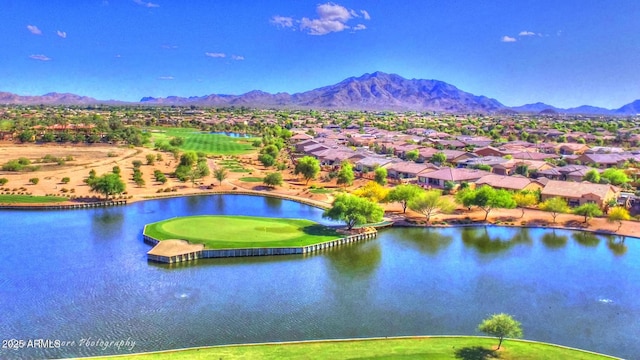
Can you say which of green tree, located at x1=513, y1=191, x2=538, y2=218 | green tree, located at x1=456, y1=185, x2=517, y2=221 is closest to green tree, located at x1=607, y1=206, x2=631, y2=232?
green tree, located at x1=513, y1=191, x2=538, y2=218

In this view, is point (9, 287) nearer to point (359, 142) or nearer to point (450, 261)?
point (450, 261)

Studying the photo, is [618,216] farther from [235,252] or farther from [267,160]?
[267,160]

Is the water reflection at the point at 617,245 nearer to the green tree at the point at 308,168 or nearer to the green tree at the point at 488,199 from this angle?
the green tree at the point at 488,199

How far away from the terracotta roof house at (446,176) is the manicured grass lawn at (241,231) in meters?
33.9

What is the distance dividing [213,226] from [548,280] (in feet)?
118

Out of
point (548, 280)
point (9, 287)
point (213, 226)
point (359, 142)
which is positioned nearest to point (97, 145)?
point (359, 142)

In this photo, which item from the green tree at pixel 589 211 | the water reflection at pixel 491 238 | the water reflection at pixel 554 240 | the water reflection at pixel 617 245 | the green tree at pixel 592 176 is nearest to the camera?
the water reflection at pixel 617 245

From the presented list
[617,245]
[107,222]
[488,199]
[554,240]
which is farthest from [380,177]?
[107,222]

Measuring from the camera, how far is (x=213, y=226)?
5556 cm

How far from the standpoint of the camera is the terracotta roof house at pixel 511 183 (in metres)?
74.9

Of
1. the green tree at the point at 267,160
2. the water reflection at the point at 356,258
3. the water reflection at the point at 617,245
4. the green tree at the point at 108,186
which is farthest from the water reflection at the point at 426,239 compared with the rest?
the green tree at the point at 267,160

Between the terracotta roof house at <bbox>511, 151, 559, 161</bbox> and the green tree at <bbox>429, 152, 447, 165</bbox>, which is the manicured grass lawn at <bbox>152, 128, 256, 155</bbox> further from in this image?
the terracotta roof house at <bbox>511, 151, 559, 161</bbox>

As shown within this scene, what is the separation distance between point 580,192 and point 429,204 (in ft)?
81.9

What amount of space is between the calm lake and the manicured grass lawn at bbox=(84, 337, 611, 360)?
5.36 feet
